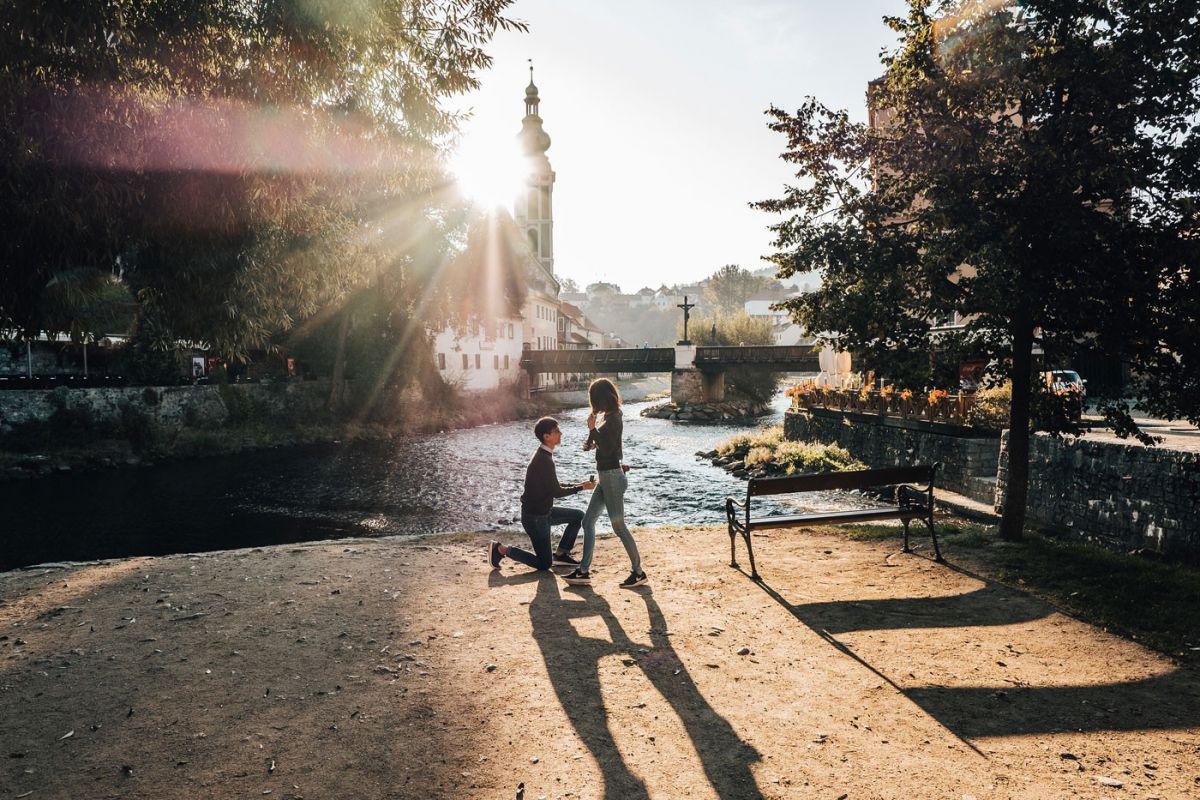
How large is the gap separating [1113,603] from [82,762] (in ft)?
24.7

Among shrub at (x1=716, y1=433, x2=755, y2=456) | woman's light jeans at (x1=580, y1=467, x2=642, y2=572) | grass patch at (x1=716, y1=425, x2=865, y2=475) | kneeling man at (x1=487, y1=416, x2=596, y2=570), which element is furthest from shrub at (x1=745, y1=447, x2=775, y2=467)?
woman's light jeans at (x1=580, y1=467, x2=642, y2=572)

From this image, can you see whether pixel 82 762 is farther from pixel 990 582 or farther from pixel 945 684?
pixel 990 582

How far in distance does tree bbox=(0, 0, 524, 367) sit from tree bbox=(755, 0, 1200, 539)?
15.3 feet

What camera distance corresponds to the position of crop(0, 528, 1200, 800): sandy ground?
377cm

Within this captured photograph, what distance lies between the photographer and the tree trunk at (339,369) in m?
36.5

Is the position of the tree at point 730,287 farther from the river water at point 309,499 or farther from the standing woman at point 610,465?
the standing woman at point 610,465

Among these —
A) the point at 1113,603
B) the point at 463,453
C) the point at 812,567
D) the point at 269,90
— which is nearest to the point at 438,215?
the point at 463,453

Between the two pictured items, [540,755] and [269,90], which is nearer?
[540,755]

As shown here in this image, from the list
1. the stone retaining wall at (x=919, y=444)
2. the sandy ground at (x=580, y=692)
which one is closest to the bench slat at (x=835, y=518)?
the sandy ground at (x=580, y=692)

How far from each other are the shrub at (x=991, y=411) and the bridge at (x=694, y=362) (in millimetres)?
29407

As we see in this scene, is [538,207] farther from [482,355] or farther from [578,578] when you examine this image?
[578,578]

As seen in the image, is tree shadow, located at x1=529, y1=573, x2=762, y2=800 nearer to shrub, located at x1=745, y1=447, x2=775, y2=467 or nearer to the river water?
the river water

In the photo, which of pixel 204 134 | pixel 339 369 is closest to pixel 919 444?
pixel 204 134

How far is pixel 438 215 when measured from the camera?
35125 mm
